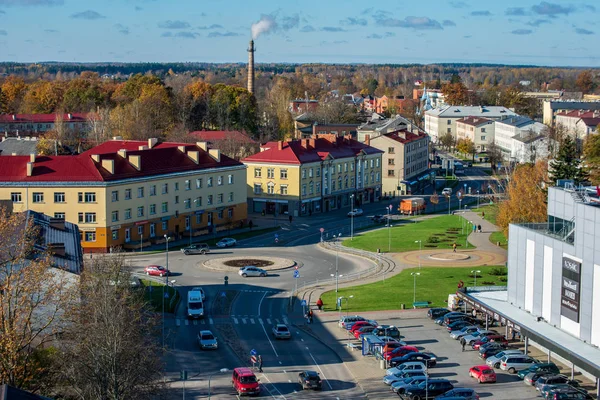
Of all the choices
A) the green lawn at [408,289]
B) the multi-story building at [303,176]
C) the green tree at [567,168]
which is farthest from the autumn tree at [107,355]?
the multi-story building at [303,176]

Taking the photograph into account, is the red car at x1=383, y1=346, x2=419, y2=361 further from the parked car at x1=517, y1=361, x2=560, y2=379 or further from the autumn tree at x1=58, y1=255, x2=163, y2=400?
the autumn tree at x1=58, y1=255, x2=163, y2=400

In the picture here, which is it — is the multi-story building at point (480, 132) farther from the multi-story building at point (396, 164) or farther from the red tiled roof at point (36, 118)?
the red tiled roof at point (36, 118)

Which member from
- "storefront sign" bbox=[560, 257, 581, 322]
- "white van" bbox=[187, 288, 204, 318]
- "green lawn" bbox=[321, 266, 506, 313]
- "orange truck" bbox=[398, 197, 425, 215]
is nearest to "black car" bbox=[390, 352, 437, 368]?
"storefront sign" bbox=[560, 257, 581, 322]

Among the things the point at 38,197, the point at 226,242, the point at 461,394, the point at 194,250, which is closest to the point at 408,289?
the point at 194,250

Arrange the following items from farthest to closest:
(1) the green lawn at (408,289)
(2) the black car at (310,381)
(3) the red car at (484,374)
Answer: (1) the green lawn at (408,289) < (3) the red car at (484,374) < (2) the black car at (310,381)

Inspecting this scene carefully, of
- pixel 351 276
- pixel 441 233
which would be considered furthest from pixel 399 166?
pixel 351 276

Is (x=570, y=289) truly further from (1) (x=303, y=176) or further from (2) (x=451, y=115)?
(2) (x=451, y=115)

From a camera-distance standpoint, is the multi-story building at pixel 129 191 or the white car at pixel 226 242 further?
the white car at pixel 226 242

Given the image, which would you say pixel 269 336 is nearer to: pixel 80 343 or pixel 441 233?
pixel 80 343
